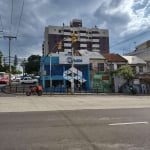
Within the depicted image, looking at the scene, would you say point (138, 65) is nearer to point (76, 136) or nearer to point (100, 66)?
point (100, 66)

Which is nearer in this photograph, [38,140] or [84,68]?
[38,140]

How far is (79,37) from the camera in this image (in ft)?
367

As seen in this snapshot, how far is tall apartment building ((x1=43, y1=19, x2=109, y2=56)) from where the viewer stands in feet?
350

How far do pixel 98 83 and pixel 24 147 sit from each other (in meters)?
48.9

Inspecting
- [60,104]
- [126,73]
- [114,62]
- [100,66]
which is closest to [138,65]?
Result: [114,62]

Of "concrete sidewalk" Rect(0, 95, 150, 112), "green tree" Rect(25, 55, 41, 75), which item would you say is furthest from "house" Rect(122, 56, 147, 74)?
"green tree" Rect(25, 55, 41, 75)

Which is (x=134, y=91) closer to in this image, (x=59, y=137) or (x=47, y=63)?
(x=47, y=63)

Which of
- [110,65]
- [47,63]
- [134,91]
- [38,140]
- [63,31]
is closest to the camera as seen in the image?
[38,140]

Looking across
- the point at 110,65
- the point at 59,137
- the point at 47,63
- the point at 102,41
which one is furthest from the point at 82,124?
the point at 102,41

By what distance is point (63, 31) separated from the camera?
345 ft

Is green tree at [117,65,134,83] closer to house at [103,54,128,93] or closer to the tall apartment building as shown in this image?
house at [103,54,128,93]

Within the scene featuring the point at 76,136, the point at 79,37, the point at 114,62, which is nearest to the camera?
the point at 76,136

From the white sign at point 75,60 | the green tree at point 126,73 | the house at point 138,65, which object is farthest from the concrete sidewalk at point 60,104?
the house at point 138,65

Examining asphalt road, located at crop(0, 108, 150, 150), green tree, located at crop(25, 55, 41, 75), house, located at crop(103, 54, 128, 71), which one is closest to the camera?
asphalt road, located at crop(0, 108, 150, 150)
